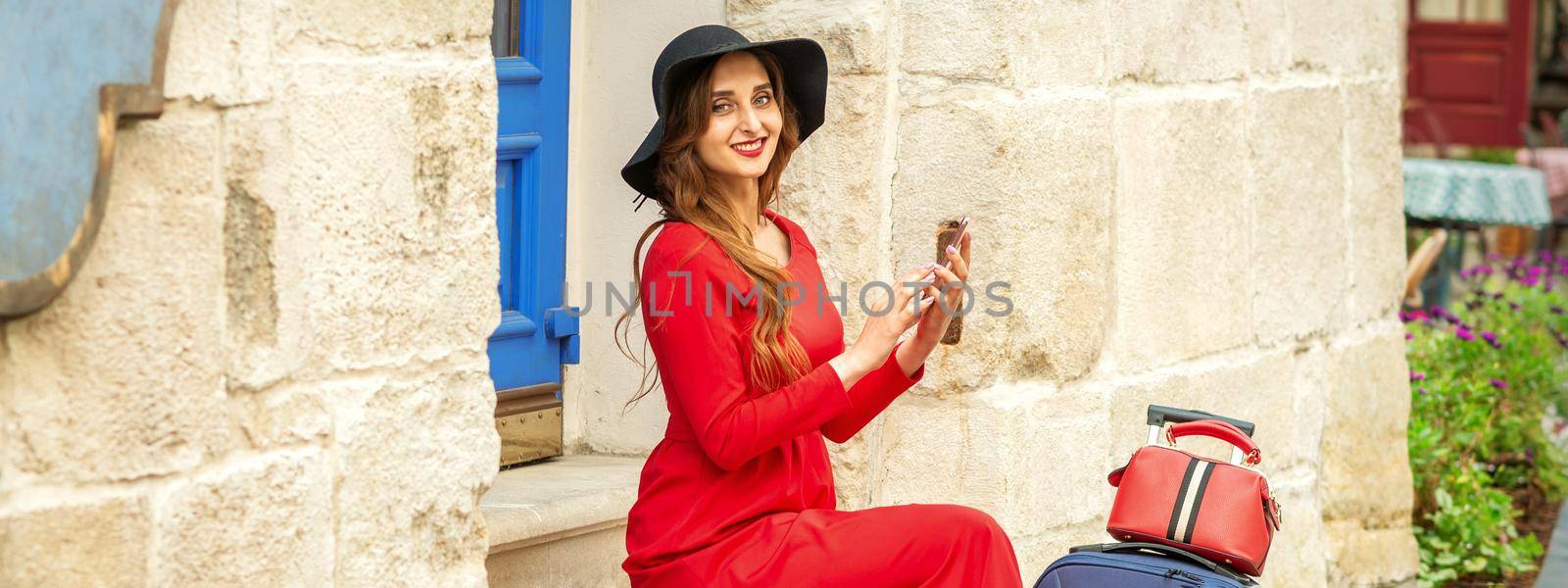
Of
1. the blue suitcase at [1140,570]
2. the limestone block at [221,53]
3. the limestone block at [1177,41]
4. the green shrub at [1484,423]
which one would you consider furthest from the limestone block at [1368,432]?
the limestone block at [221,53]

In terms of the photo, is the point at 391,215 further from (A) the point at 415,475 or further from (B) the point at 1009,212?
(B) the point at 1009,212

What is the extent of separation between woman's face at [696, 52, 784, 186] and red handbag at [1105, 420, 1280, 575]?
817 millimetres

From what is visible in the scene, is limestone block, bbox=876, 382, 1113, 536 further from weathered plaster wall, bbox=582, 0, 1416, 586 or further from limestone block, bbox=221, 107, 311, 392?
limestone block, bbox=221, 107, 311, 392

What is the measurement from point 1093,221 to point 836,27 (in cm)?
70

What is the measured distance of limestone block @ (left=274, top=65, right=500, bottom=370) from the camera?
2.17m

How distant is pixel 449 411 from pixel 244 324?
354 mm

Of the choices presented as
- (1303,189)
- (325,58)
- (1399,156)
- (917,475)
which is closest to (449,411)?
(325,58)

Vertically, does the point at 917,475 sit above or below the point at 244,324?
below

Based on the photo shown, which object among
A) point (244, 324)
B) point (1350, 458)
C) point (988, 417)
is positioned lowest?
point (1350, 458)

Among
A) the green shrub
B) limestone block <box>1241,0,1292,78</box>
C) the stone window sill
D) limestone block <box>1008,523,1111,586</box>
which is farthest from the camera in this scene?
the green shrub

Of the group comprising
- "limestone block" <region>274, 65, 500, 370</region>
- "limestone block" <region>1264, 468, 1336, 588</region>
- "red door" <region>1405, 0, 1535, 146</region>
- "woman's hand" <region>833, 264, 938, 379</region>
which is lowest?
"limestone block" <region>1264, 468, 1336, 588</region>

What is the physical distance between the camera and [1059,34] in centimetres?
342

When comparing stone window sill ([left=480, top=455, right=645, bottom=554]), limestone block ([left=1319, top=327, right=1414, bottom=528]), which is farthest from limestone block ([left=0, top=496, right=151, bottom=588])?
limestone block ([left=1319, top=327, right=1414, bottom=528])

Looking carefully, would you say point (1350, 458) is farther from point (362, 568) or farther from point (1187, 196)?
point (362, 568)
